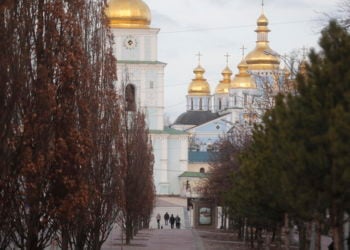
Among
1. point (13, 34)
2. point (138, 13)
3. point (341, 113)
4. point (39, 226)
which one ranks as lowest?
point (39, 226)

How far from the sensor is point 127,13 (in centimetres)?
8600

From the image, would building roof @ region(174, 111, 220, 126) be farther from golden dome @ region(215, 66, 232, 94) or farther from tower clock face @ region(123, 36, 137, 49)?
tower clock face @ region(123, 36, 137, 49)

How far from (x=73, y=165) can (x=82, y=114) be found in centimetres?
183

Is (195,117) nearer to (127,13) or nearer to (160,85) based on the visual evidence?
(160,85)

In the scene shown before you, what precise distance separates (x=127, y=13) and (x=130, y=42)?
91.7 inches

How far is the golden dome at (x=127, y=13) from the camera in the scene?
8588 cm

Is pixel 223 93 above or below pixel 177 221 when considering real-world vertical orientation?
above

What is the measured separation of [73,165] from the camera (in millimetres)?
19562

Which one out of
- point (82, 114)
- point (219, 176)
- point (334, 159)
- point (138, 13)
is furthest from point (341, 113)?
point (138, 13)

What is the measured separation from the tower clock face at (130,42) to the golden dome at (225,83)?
160 ft

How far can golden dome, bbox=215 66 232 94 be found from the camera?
449ft

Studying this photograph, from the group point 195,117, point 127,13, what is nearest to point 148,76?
point 127,13

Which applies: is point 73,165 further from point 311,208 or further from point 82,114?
point 311,208

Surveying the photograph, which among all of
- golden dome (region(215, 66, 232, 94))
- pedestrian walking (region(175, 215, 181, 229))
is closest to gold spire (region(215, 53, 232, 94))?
golden dome (region(215, 66, 232, 94))
